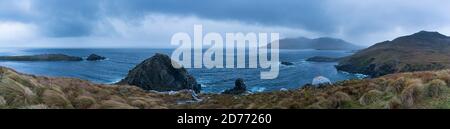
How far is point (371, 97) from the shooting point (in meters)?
13.6

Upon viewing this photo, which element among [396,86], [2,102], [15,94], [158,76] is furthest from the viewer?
[158,76]

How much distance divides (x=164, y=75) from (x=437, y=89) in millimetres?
41476

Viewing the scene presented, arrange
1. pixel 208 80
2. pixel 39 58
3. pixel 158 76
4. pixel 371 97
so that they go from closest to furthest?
pixel 371 97
pixel 39 58
pixel 158 76
pixel 208 80

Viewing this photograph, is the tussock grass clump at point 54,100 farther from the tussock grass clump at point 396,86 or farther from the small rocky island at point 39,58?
the small rocky island at point 39,58

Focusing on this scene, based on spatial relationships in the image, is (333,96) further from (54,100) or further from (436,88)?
(54,100)

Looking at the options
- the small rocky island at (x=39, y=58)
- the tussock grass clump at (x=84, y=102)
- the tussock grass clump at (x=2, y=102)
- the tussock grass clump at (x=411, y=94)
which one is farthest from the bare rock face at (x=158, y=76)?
the tussock grass clump at (x=411, y=94)

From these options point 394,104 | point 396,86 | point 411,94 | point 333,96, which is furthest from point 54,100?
point 396,86

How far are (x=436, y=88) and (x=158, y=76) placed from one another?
4048 cm

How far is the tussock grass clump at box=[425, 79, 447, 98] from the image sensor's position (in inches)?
476

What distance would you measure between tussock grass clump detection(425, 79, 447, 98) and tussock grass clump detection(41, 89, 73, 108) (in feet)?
28.8
